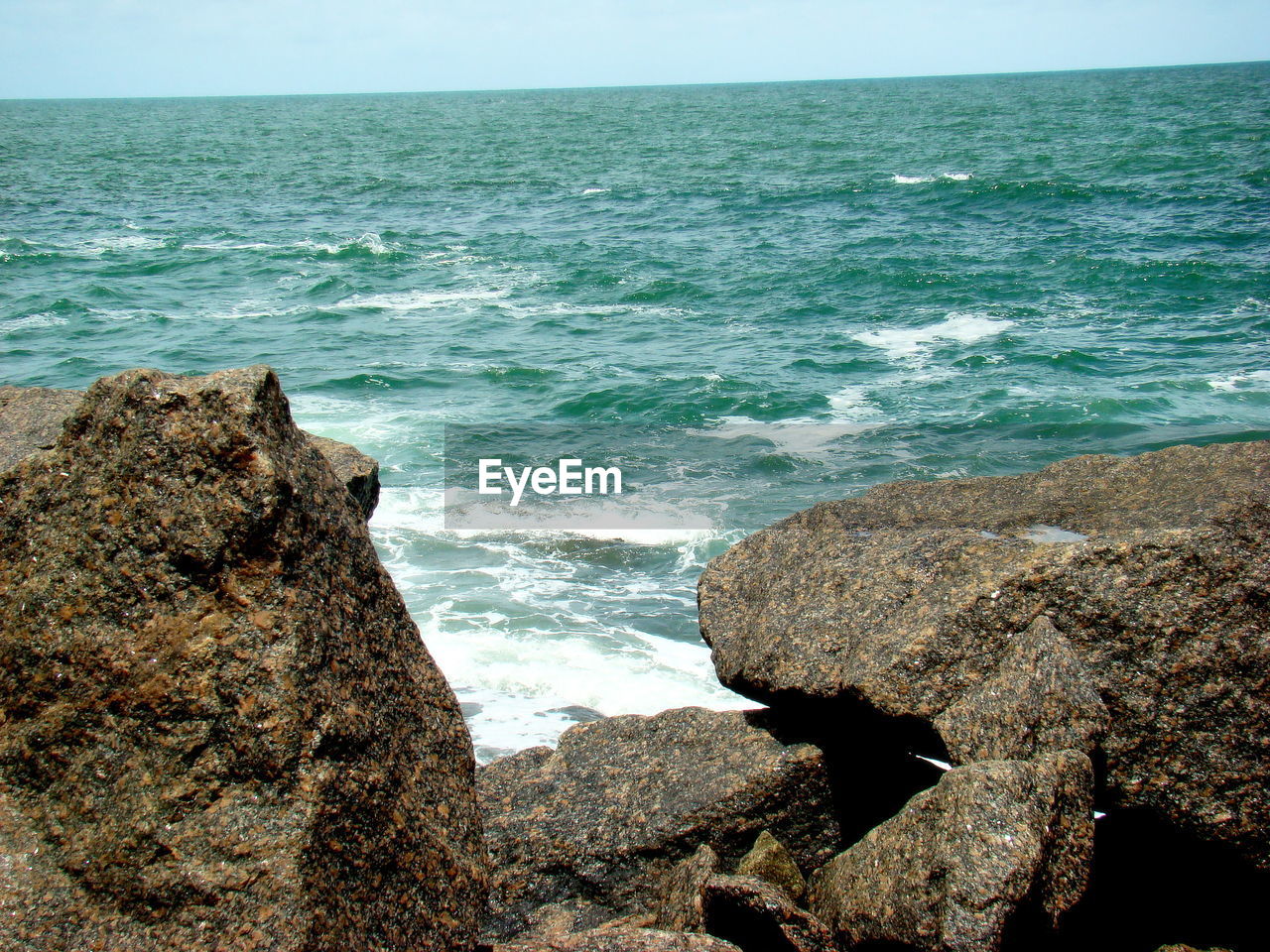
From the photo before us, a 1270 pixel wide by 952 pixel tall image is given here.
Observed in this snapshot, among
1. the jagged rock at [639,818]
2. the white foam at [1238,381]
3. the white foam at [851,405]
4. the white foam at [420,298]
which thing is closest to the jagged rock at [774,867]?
the jagged rock at [639,818]

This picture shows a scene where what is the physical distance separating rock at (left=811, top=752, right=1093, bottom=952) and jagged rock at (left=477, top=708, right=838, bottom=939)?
1.03 metres

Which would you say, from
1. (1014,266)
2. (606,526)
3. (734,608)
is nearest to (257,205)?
(1014,266)

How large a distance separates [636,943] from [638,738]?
219 centimetres

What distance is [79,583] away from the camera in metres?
3.13

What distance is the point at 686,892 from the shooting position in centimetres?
430

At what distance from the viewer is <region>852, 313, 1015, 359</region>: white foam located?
23.4 meters

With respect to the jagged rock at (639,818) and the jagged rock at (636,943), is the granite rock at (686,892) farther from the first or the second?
the jagged rock at (636,943)

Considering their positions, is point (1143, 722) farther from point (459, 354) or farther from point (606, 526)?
point (459, 354)

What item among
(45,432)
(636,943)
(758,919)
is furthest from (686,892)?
(45,432)

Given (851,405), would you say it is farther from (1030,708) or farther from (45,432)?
(1030,708)

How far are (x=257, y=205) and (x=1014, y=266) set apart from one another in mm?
36575

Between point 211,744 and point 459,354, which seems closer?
point 211,744

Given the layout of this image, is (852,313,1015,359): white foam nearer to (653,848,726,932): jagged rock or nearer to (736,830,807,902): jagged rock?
(736,830,807,902): jagged rock

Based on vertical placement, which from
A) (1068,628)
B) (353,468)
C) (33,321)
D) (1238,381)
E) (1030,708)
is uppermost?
(1068,628)
